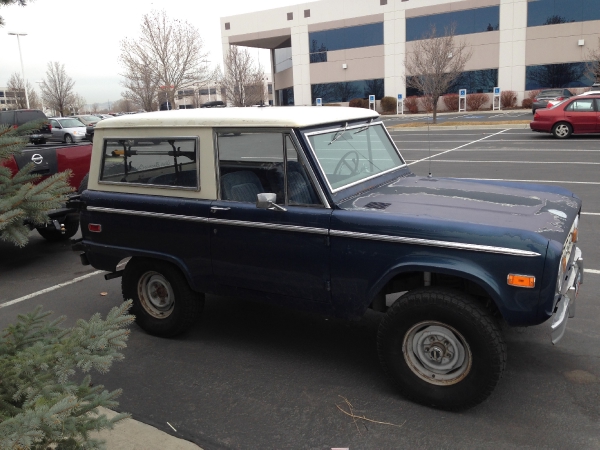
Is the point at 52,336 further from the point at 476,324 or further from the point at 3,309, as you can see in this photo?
the point at 3,309

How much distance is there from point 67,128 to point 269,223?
2856 centimetres

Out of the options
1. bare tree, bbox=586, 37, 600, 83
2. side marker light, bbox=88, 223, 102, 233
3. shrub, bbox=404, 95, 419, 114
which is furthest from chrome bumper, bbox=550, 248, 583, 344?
shrub, bbox=404, 95, 419, 114

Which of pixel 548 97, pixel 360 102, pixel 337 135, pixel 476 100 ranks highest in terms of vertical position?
pixel 360 102

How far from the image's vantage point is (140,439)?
3523 millimetres

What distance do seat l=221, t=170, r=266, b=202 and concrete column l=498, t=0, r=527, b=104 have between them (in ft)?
131

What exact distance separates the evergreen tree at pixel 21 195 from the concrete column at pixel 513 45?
41.9m

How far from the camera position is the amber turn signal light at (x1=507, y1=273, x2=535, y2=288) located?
3295 mm

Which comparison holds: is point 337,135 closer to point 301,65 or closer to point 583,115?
point 583,115

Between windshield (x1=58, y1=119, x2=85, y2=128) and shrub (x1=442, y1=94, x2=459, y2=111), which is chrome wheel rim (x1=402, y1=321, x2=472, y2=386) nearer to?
windshield (x1=58, y1=119, x2=85, y2=128)

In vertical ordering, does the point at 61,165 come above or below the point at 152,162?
below

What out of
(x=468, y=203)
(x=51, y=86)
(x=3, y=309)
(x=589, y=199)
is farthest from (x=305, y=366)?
(x=51, y=86)

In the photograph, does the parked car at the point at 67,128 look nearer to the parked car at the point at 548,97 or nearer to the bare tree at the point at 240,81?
the bare tree at the point at 240,81

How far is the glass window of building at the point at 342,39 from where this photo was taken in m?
44.9

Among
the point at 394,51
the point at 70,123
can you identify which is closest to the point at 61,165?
the point at 70,123
